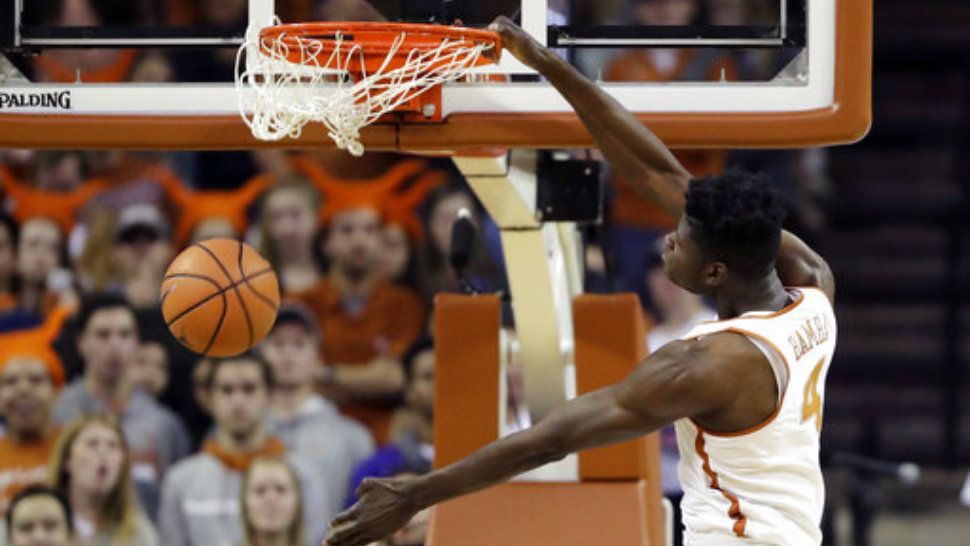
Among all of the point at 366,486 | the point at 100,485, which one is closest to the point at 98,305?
the point at 100,485

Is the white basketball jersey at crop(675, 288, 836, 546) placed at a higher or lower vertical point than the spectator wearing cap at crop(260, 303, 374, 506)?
higher

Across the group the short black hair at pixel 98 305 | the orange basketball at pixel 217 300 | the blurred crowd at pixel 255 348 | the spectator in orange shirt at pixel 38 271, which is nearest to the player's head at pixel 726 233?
the orange basketball at pixel 217 300

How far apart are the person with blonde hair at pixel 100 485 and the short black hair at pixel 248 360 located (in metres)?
0.43

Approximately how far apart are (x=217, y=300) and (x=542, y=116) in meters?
0.93

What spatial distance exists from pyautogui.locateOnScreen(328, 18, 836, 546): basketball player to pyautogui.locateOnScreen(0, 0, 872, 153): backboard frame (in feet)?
2.37

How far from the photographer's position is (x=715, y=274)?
393cm

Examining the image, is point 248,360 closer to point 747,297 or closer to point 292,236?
point 292,236

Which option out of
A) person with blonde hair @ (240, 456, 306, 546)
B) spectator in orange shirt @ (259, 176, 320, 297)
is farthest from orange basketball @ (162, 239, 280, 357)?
spectator in orange shirt @ (259, 176, 320, 297)

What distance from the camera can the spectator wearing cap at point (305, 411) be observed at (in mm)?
7430

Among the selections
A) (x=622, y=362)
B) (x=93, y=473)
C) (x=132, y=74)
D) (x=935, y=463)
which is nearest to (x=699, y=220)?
(x=622, y=362)

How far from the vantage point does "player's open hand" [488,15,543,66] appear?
14.4 feet

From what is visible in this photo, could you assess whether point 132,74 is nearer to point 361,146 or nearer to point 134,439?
point 134,439

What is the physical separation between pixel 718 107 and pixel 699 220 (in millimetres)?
928

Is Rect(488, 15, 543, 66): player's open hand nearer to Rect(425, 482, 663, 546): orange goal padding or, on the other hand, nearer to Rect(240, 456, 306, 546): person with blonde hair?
Rect(425, 482, 663, 546): orange goal padding
